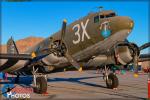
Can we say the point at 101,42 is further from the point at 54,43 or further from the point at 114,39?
the point at 54,43

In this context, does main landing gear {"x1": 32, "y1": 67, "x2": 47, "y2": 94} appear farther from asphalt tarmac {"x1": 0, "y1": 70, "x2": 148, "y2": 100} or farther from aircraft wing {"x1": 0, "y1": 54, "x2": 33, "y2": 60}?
aircraft wing {"x1": 0, "y1": 54, "x2": 33, "y2": 60}

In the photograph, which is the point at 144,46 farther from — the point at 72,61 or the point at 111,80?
the point at 72,61

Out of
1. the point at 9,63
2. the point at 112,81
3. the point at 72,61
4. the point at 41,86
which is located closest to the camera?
the point at 41,86

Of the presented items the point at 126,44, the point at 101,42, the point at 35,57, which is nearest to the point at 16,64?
the point at 35,57

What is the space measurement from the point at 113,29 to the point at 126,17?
127 centimetres

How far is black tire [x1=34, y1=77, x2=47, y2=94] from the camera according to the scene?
65.9 ft

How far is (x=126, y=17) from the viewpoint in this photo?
19.7 m

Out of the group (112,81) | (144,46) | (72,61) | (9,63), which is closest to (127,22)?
(144,46)

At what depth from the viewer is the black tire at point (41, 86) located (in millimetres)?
20078

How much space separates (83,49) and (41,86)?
430 cm

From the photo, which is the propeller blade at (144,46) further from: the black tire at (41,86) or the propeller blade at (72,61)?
the black tire at (41,86)

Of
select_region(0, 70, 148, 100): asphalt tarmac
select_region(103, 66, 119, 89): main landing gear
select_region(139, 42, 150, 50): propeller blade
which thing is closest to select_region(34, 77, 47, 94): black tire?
select_region(0, 70, 148, 100): asphalt tarmac

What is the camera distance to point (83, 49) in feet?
69.6

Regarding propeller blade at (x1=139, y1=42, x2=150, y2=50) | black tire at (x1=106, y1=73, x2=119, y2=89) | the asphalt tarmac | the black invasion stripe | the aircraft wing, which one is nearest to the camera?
the asphalt tarmac
